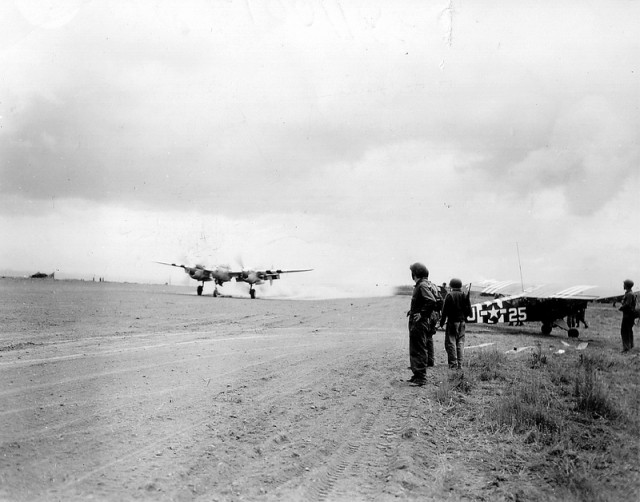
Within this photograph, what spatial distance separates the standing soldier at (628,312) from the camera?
12.8 meters

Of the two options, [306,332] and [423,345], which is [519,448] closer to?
[423,345]

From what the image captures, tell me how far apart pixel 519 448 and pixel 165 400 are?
5025 millimetres

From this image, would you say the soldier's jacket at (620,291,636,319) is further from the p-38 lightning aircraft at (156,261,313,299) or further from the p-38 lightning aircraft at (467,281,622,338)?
the p-38 lightning aircraft at (156,261,313,299)

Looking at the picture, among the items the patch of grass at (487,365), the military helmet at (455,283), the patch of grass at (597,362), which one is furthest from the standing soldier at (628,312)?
the military helmet at (455,283)

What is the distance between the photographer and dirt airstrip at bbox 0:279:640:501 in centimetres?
439

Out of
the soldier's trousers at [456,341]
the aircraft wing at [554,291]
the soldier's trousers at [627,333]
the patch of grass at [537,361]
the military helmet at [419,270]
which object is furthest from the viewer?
the aircraft wing at [554,291]

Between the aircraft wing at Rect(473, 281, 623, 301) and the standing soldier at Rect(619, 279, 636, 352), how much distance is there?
8.14ft

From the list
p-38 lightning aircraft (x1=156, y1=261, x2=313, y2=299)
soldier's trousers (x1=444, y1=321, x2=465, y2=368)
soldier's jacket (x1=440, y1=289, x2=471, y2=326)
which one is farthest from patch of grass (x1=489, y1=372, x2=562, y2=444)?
p-38 lightning aircraft (x1=156, y1=261, x2=313, y2=299)

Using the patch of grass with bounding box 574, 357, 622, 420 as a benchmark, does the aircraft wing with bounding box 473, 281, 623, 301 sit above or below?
above

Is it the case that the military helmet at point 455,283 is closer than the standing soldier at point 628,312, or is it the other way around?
the military helmet at point 455,283

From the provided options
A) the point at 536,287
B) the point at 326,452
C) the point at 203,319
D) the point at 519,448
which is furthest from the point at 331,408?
the point at 536,287

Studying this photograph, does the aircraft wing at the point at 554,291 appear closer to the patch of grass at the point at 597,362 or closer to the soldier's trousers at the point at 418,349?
the patch of grass at the point at 597,362

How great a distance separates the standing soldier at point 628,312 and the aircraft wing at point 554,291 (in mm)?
2482

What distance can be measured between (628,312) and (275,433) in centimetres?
1190
